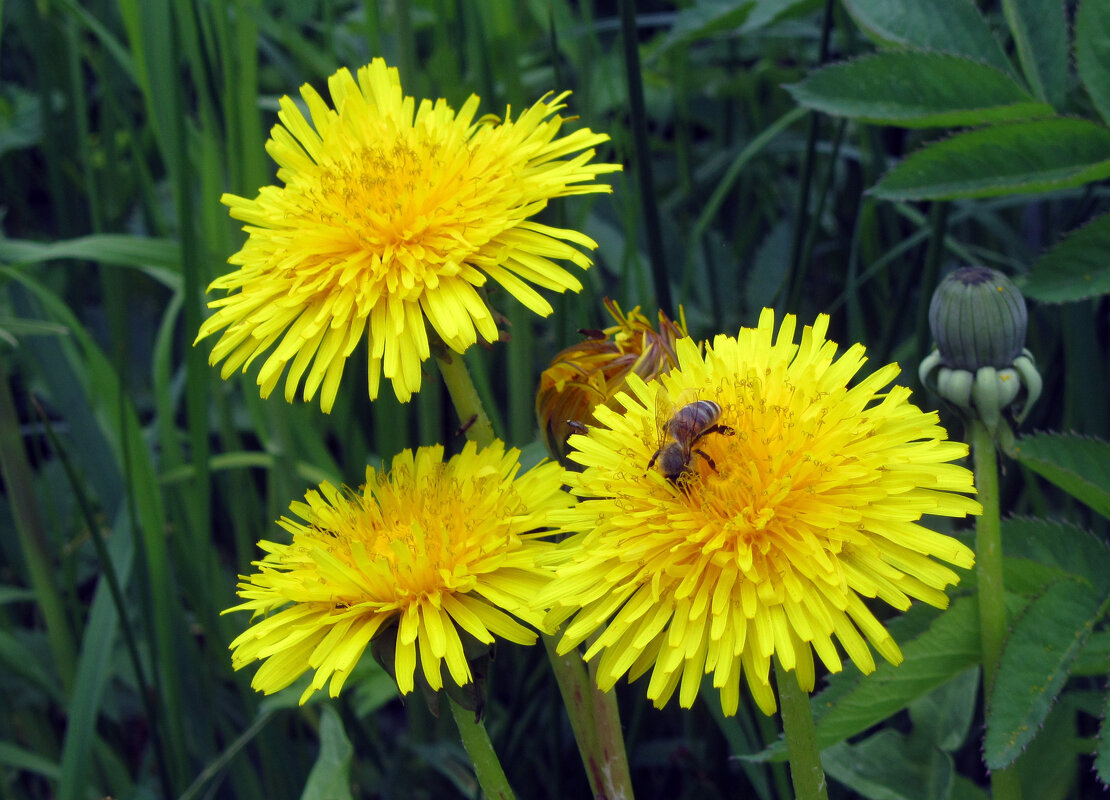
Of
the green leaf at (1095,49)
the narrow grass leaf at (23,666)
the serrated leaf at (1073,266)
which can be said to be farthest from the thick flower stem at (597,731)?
the narrow grass leaf at (23,666)

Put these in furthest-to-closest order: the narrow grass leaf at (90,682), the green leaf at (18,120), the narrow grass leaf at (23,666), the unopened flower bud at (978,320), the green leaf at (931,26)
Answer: the green leaf at (18,120)
the narrow grass leaf at (23,666)
the narrow grass leaf at (90,682)
the green leaf at (931,26)
the unopened flower bud at (978,320)

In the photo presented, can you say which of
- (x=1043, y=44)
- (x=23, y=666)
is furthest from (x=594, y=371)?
(x=23, y=666)

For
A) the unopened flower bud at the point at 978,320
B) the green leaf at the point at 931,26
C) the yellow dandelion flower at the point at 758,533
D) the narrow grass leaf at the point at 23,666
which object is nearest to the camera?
the yellow dandelion flower at the point at 758,533

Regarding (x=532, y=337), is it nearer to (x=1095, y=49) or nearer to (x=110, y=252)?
(x=110, y=252)

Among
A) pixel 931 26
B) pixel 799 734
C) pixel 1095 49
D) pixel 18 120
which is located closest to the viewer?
pixel 799 734

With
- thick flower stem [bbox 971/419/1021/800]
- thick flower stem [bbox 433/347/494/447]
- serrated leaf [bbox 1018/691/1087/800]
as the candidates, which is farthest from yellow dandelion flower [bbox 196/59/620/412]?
serrated leaf [bbox 1018/691/1087/800]

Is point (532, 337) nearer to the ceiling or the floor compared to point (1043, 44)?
nearer to the floor

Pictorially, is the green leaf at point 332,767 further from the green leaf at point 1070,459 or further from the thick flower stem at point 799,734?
the green leaf at point 1070,459
